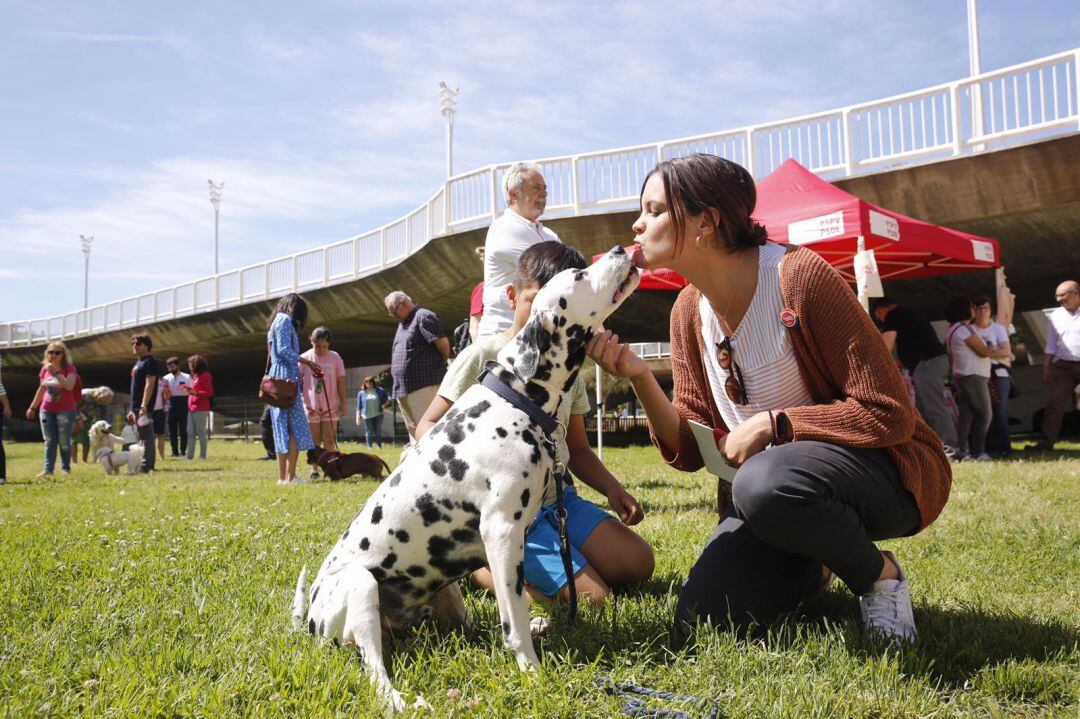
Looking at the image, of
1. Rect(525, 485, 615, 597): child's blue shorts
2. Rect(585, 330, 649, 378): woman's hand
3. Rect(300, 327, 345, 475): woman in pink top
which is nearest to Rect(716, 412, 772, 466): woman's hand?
Rect(585, 330, 649, 378): woman's hand

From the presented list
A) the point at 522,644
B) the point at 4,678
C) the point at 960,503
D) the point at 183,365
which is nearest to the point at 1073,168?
the point at 960,503

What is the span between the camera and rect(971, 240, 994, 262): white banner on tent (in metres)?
10.3

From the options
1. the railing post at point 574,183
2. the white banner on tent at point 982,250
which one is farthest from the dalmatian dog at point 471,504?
the railing post at point 574,183

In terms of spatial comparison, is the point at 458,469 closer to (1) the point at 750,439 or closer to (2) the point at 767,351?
(1) the point at 750,439

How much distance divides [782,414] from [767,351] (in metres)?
0.27

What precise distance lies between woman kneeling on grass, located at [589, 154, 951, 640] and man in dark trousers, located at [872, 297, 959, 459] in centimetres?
707

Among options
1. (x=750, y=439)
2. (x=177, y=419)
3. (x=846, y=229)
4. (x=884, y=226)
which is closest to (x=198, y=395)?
(x=177, y=419)

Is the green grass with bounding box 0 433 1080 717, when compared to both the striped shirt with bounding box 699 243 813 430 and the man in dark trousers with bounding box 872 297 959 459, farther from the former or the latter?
the man in dark trousers with bounding box 872 297 959 459

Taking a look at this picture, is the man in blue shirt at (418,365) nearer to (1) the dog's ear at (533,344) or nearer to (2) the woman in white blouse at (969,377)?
(1) the dog's ear at (533,344)

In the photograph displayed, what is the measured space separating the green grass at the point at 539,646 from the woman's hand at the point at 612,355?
0.96 metres

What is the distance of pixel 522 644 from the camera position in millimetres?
2551

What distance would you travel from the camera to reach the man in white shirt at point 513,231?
16.7 ft

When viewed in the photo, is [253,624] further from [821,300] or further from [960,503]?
[960,503]

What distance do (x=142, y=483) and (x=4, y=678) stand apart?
7.96 metres
